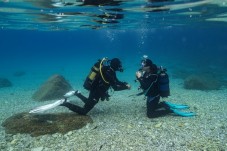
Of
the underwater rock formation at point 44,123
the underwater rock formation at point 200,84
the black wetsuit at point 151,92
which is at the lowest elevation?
the underwater rock formation at point 200,84

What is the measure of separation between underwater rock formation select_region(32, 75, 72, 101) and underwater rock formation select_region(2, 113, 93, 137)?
6641 millimetres

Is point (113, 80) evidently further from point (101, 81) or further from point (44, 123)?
point (44, 123)

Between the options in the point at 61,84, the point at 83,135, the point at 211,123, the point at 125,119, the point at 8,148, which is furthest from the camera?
the point at 61,84

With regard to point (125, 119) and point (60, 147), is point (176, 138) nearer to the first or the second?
point (125, 119)

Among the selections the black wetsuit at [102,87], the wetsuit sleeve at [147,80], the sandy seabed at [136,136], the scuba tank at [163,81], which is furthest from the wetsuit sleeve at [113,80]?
the scuba tank at [163,81]

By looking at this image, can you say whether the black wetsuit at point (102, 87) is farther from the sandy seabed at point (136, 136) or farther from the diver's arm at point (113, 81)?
the sandy seabed at point (136, 136)

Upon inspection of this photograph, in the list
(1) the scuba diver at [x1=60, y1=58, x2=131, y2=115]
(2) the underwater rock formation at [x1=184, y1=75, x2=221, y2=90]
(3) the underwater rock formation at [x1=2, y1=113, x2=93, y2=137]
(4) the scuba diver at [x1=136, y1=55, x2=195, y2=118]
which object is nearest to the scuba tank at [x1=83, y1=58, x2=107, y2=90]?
(1) the scuba diver at [x1=60, y1=58, x2=131, y2=115]

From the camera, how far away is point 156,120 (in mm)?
10008

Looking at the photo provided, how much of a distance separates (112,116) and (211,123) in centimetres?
432

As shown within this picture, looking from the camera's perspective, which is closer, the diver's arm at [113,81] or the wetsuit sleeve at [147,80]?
the diver's arm at [113,81]

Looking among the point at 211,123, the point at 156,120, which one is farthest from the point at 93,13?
the point at 211,123

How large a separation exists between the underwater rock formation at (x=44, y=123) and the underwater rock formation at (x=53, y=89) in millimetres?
6641

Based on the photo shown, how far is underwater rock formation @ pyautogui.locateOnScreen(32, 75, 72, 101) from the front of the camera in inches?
667

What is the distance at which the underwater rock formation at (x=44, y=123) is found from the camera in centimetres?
883
